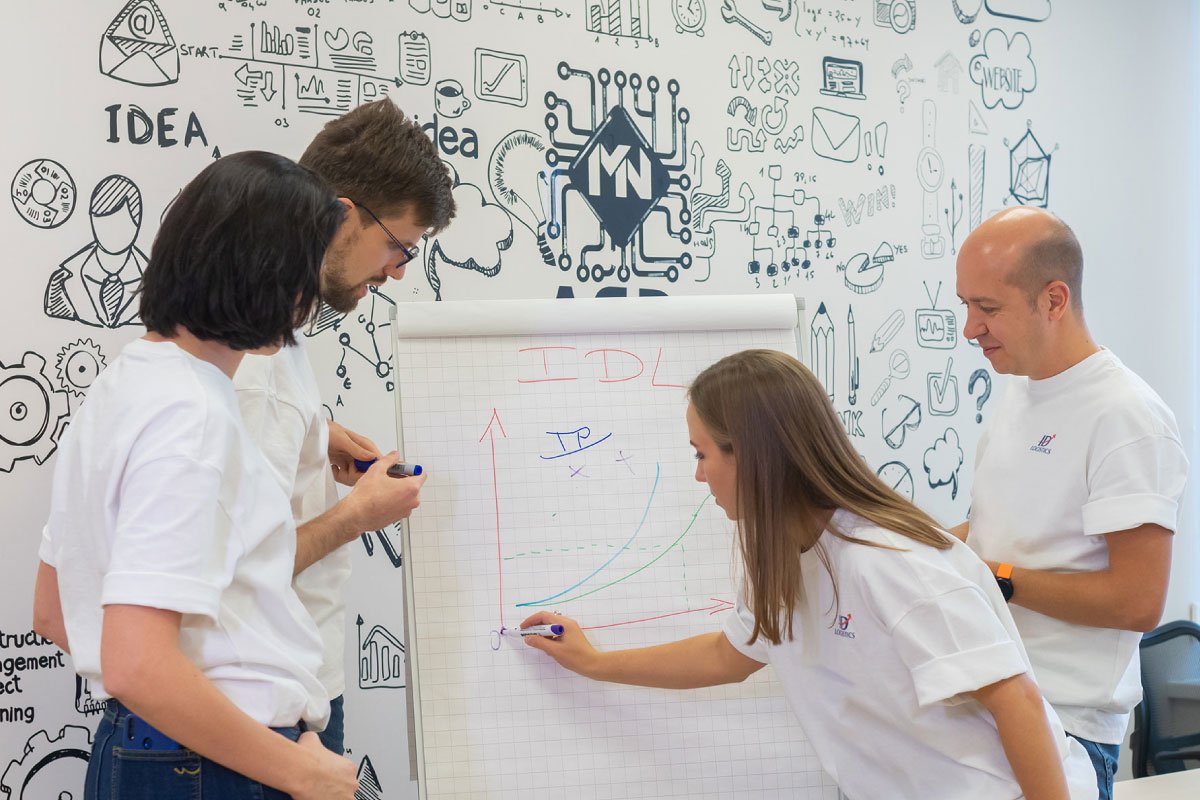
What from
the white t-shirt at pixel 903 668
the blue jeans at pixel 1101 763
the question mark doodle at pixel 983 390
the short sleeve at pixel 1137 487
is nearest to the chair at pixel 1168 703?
the question mark doodle at pixel 983 390

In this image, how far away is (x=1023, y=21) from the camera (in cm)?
288

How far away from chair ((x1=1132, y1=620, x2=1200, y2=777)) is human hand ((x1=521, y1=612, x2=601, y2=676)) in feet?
5.22

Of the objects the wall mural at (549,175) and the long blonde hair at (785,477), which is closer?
the long blonde hair at (785,477)

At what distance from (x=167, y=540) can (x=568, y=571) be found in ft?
2.64

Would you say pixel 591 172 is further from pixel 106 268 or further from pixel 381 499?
pixel 381 499

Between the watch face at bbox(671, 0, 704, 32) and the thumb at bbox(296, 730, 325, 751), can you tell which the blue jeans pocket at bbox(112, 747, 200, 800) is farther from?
the watch face at bbox(671, 0, 704, 32)

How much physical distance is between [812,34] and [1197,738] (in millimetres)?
1966

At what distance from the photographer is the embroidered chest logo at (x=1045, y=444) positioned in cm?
171

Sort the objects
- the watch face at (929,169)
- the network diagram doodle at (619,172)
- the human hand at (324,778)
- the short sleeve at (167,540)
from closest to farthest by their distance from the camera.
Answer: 1. the short sleeve at (167,540)
2. the human hand at (324,778)
3. the network diagram doodle at (619,172)
4. the watch face at (929,169)

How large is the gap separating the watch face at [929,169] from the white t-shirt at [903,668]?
1639mm

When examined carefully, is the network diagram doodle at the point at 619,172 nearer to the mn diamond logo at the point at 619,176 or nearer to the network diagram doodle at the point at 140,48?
the mn diamond logo at the point at 619,176

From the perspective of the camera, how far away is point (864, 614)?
4.40 feet

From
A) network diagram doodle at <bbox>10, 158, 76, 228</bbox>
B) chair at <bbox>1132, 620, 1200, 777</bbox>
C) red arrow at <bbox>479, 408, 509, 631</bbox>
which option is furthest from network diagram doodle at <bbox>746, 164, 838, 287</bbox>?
network diagram doodle at <bbox>10, 158, 76, 228</bbox>

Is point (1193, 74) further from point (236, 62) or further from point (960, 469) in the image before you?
point (236, 62)
